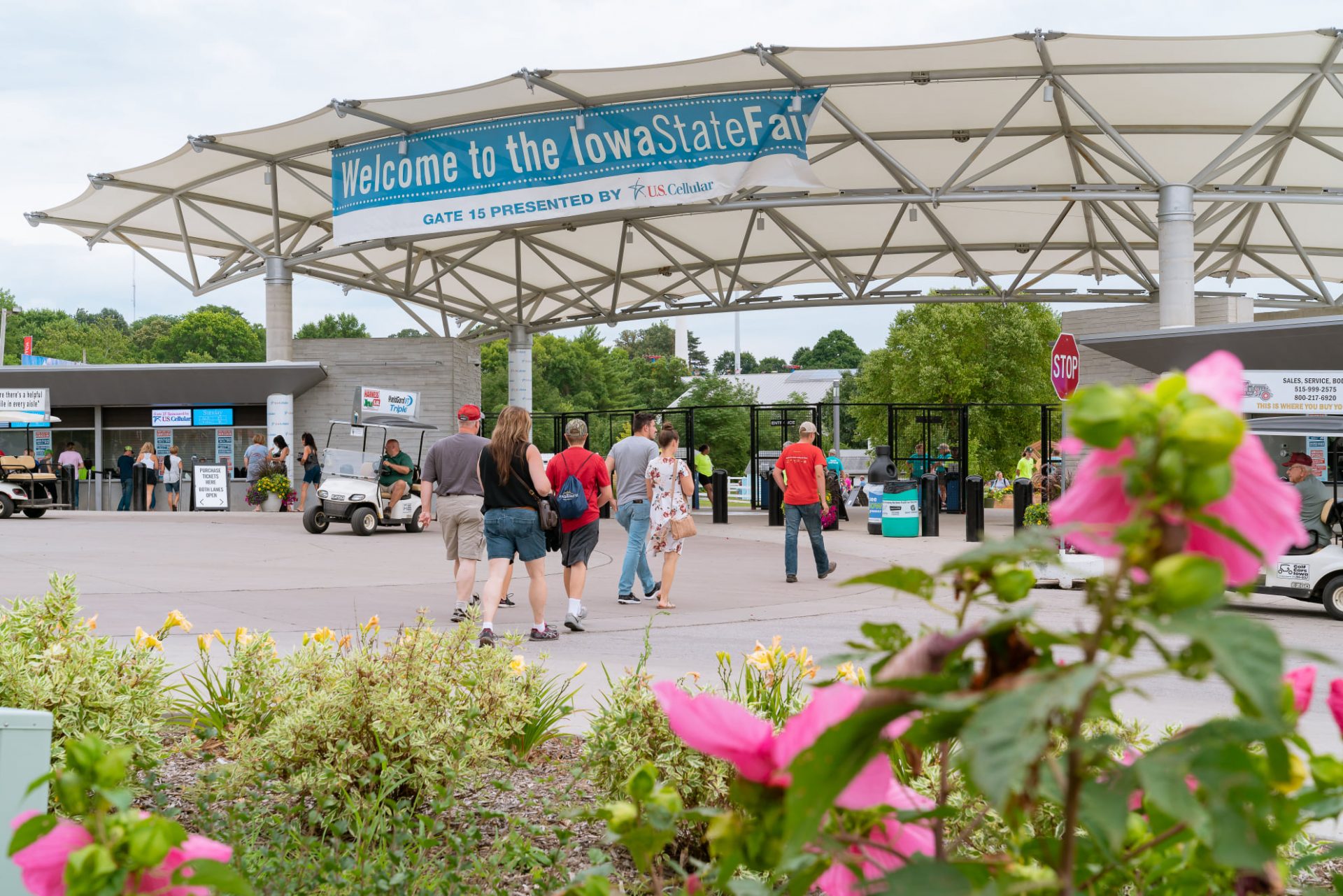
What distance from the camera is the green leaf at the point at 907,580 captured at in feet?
2.99

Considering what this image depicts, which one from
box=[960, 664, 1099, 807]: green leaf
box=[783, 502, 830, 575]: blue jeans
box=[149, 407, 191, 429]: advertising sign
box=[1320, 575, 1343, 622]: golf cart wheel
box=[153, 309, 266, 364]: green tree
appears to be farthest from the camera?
box=[153, 309, 266, 364]: green tree

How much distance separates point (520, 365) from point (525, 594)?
60.2 feet

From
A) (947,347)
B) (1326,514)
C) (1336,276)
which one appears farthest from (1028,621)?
(947,347)

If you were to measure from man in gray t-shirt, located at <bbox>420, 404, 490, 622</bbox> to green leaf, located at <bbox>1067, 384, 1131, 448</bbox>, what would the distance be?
897 centimetres

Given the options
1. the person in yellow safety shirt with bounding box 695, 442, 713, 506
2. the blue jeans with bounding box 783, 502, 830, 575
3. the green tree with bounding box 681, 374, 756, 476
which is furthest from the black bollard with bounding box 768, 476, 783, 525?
the green tree with bounding box 681, 374, 756, 476

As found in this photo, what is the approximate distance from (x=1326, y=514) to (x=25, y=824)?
12.9m

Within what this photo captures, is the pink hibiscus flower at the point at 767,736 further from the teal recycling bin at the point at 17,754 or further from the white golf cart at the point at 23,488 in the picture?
the white golf cart at the point at 23,488

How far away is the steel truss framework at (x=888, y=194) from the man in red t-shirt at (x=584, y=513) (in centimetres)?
798

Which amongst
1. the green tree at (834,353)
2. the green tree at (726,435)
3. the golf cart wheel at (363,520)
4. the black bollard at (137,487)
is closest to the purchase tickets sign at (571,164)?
the golf cart wheel at (363,520)

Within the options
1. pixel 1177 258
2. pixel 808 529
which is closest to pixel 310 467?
pixel 808 529

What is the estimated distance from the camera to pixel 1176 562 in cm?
68

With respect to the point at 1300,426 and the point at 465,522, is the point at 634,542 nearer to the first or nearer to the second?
the point at 465,522

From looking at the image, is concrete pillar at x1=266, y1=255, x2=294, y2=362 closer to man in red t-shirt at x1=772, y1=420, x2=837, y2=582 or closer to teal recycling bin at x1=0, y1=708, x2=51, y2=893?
man in red t-shirt at x1=772, y1=420, x2=837, y2=582

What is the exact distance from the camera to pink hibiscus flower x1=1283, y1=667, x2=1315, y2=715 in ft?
3.67
